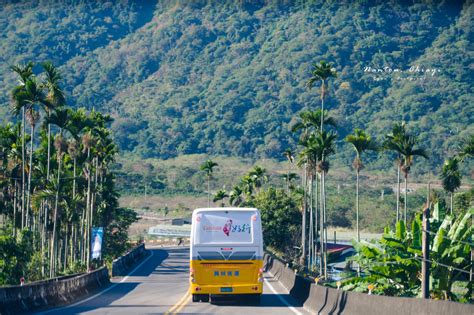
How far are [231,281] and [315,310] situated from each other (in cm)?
366

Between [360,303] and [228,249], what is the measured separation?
895 centimetres

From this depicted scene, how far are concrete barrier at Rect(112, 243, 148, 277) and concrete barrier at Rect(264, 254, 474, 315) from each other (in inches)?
1054

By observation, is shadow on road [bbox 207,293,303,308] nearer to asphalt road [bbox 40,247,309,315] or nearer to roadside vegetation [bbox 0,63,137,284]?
asphalt road [bbox 40,247,309,315]

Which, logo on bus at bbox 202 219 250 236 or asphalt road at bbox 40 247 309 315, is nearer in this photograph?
asphalt road at bbox 40 247 309 315

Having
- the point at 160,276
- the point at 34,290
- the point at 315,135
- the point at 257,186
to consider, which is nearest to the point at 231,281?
the point at 34,290

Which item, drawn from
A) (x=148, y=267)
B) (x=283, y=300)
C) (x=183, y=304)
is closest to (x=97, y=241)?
(x=148, y=267)

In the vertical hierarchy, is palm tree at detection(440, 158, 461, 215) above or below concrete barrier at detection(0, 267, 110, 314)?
above

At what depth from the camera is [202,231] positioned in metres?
36.5

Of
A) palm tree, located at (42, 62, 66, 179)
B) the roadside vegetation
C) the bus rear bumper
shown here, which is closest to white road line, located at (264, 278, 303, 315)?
the bus rear bumper

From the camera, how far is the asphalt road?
3434 centimetres

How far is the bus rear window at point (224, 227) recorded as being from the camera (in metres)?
36.4

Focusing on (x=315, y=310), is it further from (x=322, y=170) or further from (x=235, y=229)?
(x=322, y=170)

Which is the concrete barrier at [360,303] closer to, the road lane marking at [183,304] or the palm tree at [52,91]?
the road lane marking at [183,304]

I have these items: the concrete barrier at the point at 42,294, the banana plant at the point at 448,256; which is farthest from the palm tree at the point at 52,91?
the banana plant at the point at 448,256
